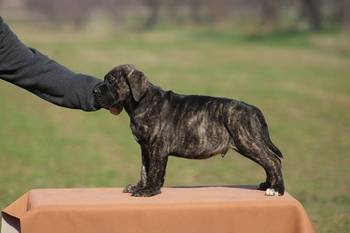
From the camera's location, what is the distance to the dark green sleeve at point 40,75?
5.34 m

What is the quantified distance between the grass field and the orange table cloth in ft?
7.78

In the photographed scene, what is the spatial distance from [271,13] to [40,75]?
47.7 metres

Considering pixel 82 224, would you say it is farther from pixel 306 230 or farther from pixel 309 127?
pixel 309 127

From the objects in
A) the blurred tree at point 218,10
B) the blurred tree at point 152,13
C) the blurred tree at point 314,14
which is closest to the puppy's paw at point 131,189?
the blurred tree at point 314,14

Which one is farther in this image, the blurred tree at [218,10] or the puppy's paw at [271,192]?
the blurred tree at [218,10]

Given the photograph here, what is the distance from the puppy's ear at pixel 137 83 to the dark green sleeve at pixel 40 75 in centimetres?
25

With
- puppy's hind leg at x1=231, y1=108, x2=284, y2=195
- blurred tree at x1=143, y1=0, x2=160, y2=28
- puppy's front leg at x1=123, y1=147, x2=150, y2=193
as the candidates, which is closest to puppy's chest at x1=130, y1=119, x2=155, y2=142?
puppy's front leg at x1=123, y1=147, x2=150, y2=193

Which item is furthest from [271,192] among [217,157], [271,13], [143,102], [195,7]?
[195,7]

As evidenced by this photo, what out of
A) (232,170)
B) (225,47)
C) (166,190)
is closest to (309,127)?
(232,170)

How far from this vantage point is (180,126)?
531cm

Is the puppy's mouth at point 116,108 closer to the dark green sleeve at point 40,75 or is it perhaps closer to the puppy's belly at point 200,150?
the dark green sleeve at point 40,75

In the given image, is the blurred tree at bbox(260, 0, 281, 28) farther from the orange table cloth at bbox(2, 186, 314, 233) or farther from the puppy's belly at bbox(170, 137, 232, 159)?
the orange table cloth at bbox(2, 186, 314, 233)

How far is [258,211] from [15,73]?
1.83 meters

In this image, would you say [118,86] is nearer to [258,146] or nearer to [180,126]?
[180,126]
